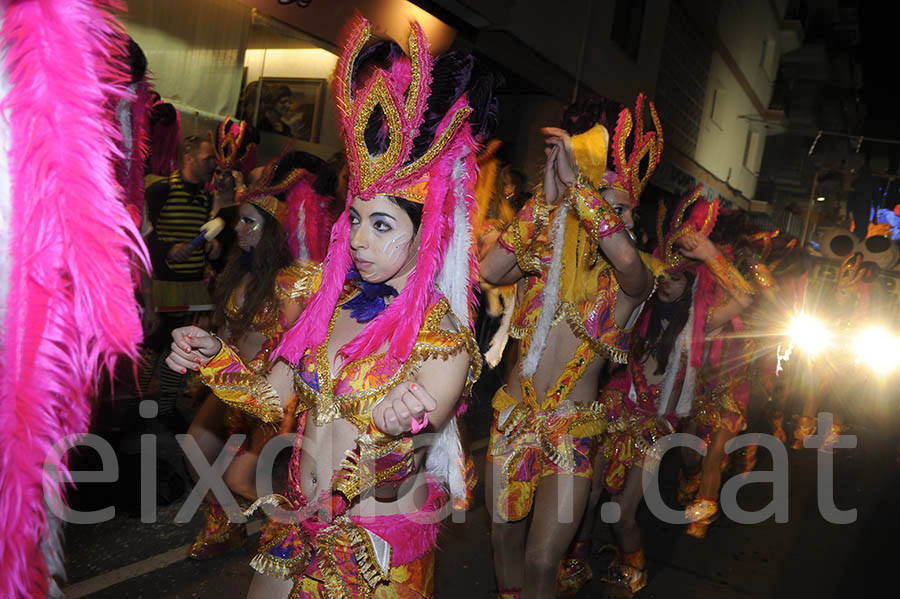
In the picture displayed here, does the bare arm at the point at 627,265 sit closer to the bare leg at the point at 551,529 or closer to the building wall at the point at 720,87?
the bare leg at the point at 551,529

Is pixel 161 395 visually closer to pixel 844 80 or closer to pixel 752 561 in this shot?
pixel 752 561

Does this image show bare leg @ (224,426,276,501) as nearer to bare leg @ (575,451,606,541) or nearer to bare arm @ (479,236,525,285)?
bare arm @ (479,236,525,285)

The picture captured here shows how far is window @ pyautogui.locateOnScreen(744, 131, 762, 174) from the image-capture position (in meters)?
27.3

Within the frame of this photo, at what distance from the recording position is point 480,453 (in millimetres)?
6496

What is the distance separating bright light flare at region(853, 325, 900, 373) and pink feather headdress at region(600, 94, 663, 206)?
980 cm

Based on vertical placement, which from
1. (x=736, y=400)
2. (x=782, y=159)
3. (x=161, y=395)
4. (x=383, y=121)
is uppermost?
(x=782, y=159)

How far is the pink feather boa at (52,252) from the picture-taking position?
1.11 metres

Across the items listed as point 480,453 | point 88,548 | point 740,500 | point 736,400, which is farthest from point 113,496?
point 740,500

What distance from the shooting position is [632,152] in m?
3.62

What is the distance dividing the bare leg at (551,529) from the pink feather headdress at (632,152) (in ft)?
4.71

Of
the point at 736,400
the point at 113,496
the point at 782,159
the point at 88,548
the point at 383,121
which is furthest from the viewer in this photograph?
the point at 782,159

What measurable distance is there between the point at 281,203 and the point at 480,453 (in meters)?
3.33

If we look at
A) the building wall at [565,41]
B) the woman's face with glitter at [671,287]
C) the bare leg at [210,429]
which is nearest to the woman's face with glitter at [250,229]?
the bare leg at [210,429]

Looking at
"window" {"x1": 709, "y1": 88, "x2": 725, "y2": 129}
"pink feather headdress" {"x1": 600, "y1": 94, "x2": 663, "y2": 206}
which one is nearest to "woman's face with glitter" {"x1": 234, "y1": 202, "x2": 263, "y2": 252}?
"pink feather headdress" {"x1": 600, "y1": 94, "x2": 663, "y2": 206}
